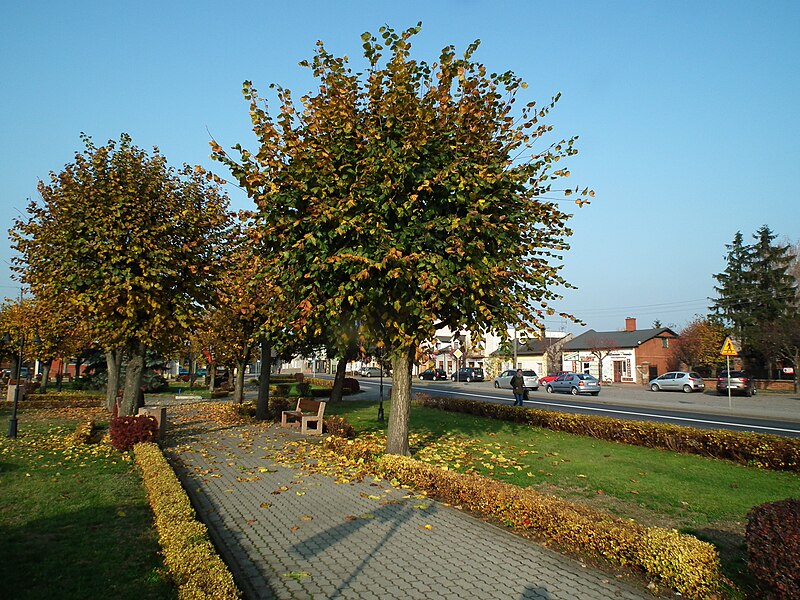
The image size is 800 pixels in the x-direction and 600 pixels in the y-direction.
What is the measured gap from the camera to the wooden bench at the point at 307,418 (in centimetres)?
1576

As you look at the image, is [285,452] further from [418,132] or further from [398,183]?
[418,132]

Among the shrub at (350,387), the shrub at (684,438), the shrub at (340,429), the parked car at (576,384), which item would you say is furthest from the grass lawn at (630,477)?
the shrub at (350,387)

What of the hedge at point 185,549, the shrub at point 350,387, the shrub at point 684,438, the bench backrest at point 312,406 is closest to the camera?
the hedge at point 185,549

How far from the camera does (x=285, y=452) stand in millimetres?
12531

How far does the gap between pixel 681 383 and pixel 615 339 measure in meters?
18.4

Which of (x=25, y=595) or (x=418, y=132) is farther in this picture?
(x=418, y=132)

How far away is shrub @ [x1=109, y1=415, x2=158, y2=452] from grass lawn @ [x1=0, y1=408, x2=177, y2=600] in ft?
1.46

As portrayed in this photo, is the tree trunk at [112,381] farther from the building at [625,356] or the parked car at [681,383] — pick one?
the building at [625,356]

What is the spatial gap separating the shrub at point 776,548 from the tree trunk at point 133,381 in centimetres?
1484

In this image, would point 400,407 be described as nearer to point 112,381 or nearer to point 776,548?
point 776,548

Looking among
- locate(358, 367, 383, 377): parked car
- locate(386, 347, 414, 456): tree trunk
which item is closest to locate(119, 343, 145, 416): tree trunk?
locate(386, 347, 414, 456): tree trunk

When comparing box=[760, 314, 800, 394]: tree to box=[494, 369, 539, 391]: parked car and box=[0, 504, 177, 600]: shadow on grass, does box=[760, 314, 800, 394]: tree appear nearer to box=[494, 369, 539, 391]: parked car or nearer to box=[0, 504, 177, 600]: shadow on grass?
→ box=[494, 369, 539, 391]: parked car

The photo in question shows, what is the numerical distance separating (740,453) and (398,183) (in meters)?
8.86

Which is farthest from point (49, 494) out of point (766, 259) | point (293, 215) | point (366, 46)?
point (766, 259)
